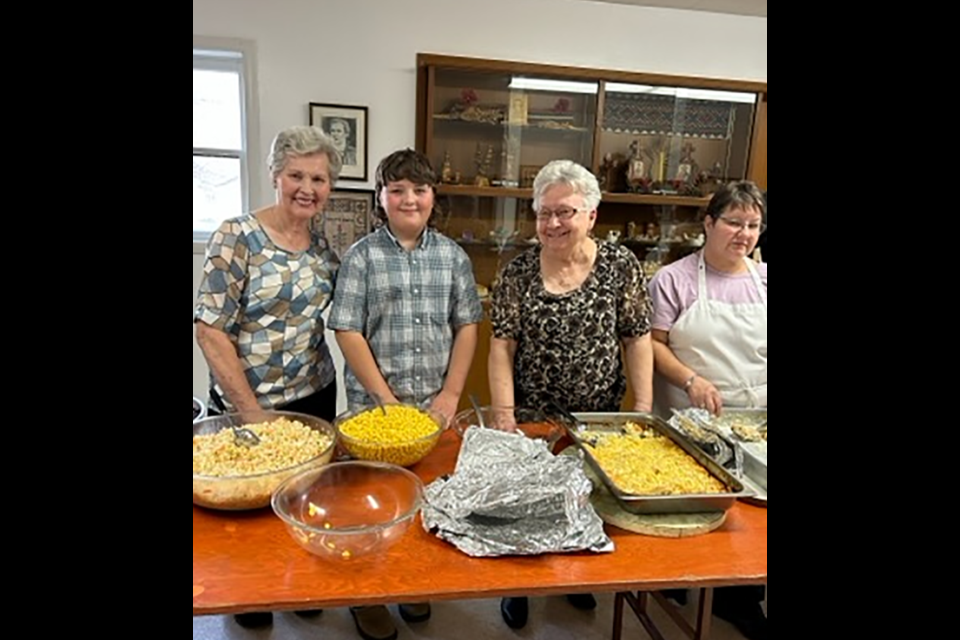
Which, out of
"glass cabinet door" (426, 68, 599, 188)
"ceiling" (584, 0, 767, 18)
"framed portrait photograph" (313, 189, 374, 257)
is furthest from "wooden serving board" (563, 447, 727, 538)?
"ceiling" (584, 0, 767, 18)

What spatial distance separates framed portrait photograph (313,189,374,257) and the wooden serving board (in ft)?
8.41

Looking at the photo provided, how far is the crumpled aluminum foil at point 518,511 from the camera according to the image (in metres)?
1.17

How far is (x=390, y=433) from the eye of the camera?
4.83ft

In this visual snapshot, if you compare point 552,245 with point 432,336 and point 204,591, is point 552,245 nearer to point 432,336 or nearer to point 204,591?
point 432,336

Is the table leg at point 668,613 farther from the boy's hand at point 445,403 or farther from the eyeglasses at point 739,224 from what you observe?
the eyeglasses at point 739,224

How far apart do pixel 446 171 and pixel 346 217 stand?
0.66m

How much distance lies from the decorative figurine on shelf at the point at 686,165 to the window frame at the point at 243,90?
262 cm

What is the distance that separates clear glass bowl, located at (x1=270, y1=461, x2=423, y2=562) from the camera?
3.64ft

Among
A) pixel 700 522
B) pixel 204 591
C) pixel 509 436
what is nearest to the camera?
pixel 204 591

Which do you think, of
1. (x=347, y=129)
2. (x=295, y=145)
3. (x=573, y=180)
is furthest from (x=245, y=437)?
(x=347, y=129)

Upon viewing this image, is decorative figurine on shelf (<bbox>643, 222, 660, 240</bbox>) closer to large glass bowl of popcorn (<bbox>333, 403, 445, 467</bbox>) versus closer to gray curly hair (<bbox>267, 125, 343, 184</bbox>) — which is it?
gray curly hair (<bbox>267, 125, 343, 184</bbox>)
